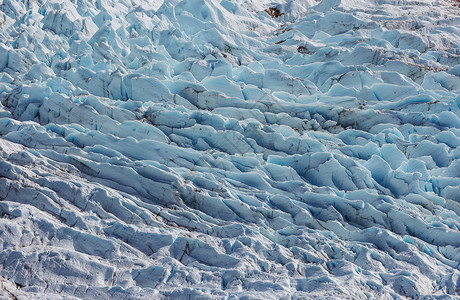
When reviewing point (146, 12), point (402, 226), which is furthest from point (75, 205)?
point (146, 12)

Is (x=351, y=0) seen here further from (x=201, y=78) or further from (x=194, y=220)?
(x=194, y=220)

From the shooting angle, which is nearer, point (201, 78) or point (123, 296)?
point (123, 296)

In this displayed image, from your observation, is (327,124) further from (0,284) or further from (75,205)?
(0,284)

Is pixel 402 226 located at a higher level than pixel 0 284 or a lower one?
lower

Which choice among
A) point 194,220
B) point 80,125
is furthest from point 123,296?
point 80,125

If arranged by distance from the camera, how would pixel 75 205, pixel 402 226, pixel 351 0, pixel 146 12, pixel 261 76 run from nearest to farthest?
pixel 75 205 < pixel 402 226 < pixel 261 76 < pixel 146 12 < pixel 351 0

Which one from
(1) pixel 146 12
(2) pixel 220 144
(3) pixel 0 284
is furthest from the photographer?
(1) pixel 146 12
